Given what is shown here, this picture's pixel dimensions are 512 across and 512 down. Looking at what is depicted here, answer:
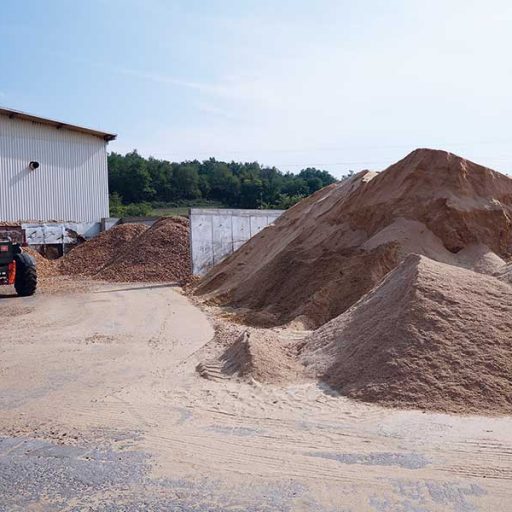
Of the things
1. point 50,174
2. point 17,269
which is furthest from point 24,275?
point 50,174

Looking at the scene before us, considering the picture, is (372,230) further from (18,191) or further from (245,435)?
(18,191)

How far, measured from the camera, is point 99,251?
33594 mm

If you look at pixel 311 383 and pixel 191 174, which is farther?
pixel 191 174

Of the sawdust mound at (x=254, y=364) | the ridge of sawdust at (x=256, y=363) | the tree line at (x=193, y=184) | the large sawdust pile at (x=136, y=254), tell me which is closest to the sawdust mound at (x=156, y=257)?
the large sawdust pile at (x=136, y=254)

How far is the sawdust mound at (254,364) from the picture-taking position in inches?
341

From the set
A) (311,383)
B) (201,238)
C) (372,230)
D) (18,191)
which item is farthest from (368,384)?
(18,191)

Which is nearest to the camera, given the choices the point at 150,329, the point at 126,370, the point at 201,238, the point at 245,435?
the point at 245,435

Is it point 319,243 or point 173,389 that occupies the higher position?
point 319,243

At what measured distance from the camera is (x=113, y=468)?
18.4ft

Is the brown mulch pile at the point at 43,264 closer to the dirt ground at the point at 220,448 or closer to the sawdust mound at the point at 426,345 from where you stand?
the dirt ground at the point at 220,448

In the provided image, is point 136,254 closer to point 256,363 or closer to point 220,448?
point 256,363

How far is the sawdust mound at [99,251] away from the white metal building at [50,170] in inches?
Answer: 110

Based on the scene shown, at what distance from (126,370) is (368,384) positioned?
380 centimetres

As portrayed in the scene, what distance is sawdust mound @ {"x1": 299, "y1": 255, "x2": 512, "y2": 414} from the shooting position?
741cm
